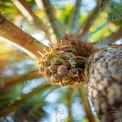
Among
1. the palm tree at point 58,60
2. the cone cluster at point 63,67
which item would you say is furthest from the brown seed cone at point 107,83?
the cone cluster at point 63,67

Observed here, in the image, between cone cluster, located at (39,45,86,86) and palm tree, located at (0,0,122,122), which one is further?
cone cluster, located at (39,45,86,86)

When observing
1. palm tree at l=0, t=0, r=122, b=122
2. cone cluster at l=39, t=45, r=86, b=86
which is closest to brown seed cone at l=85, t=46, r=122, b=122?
palm tree at l=0, t=0, r=122, b=122

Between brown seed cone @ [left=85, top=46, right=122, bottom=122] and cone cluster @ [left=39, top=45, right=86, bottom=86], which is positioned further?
cone cluster @ [left=39, top=45, right=86, bottom=86]

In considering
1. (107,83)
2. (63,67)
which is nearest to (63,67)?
(63,67)

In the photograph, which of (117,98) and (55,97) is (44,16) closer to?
(55,97)

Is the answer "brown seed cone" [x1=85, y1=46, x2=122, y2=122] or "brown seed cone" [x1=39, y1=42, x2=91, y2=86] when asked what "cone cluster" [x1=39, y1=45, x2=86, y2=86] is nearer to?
"brown seed cone" [x1=39, y1=42, x2=91, y2=86]

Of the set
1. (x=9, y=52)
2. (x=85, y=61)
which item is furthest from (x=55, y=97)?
(x=85, y=61)
